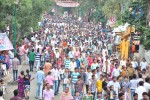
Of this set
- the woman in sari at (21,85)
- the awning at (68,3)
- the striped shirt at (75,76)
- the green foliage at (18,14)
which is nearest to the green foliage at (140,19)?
the green foliage at (18,14)

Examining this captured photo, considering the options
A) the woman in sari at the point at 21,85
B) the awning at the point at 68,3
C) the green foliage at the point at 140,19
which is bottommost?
the awning at the point at 68,3

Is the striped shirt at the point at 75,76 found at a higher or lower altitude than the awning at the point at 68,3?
higher

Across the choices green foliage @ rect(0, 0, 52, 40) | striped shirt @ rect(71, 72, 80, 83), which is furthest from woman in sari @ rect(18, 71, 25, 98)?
green foliage @ rect(0, 0, 52, 40)

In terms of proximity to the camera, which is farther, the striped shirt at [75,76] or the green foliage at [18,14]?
the green foliage at [18,14]

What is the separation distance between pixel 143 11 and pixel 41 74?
12.0 meters

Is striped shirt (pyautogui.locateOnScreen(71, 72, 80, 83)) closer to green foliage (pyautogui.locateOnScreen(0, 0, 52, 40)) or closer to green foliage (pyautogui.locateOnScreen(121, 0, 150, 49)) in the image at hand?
green foliage (pyautogui.locateOnScreen(121, 0, 150, 49))

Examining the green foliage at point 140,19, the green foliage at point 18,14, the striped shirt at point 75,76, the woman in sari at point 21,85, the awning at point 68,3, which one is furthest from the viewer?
the awning at point 68,3


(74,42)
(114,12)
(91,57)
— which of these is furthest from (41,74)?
(114,12)

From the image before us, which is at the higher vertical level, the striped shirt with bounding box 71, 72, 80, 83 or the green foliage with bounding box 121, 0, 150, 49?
the green foliage with bounding box 121, 0, 150, 49

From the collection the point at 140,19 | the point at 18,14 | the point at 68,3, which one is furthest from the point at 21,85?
the point at 68,3

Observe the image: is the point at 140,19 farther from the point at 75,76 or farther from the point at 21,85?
the point at 21,85

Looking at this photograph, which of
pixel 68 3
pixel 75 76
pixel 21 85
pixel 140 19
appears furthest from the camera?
pixel 68 3

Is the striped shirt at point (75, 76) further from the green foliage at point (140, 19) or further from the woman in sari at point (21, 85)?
the green foliage at point (140, 19)

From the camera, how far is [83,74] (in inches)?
832
